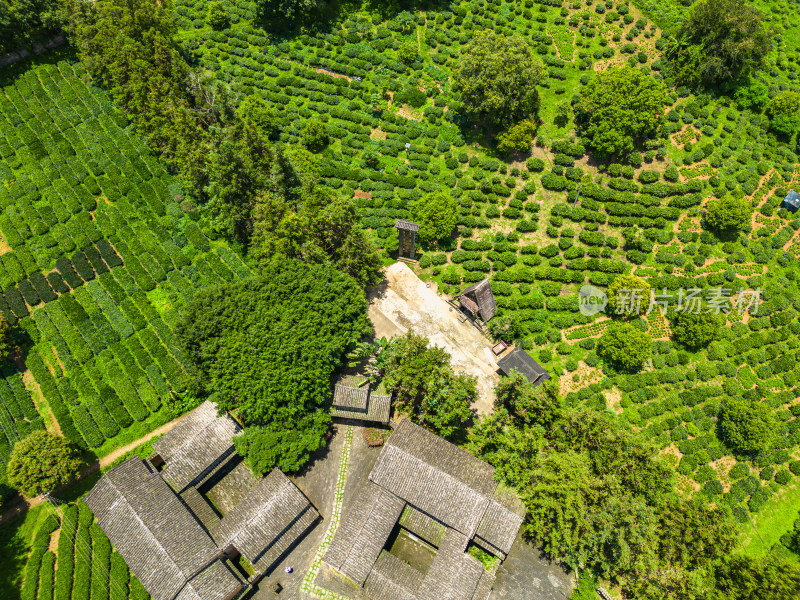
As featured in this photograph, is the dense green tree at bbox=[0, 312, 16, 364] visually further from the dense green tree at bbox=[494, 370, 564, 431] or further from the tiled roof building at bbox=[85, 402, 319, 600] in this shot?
the dense green tree at bbox=[494, 370, 564, 431]

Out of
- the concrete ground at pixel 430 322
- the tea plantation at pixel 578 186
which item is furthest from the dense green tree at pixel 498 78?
the concrete ground at pixel 430 322

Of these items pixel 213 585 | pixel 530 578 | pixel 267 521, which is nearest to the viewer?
pixel 213 585

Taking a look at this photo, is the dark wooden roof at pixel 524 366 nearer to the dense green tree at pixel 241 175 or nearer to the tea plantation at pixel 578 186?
the tea plantation at pixel 578 186

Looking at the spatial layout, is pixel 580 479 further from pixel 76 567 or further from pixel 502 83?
pixel 502 83

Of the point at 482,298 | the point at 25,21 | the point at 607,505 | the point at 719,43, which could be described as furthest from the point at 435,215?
the point at 25,21

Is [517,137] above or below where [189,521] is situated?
above

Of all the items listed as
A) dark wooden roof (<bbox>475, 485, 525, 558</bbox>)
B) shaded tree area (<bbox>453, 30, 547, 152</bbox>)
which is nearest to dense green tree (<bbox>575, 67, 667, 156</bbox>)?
shaded tree area (<bbox>453, 30, 547, 152</bbox>)

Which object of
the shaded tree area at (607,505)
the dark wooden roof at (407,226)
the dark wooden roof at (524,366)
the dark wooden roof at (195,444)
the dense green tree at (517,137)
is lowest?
the dark wooden roof at (195,444)
